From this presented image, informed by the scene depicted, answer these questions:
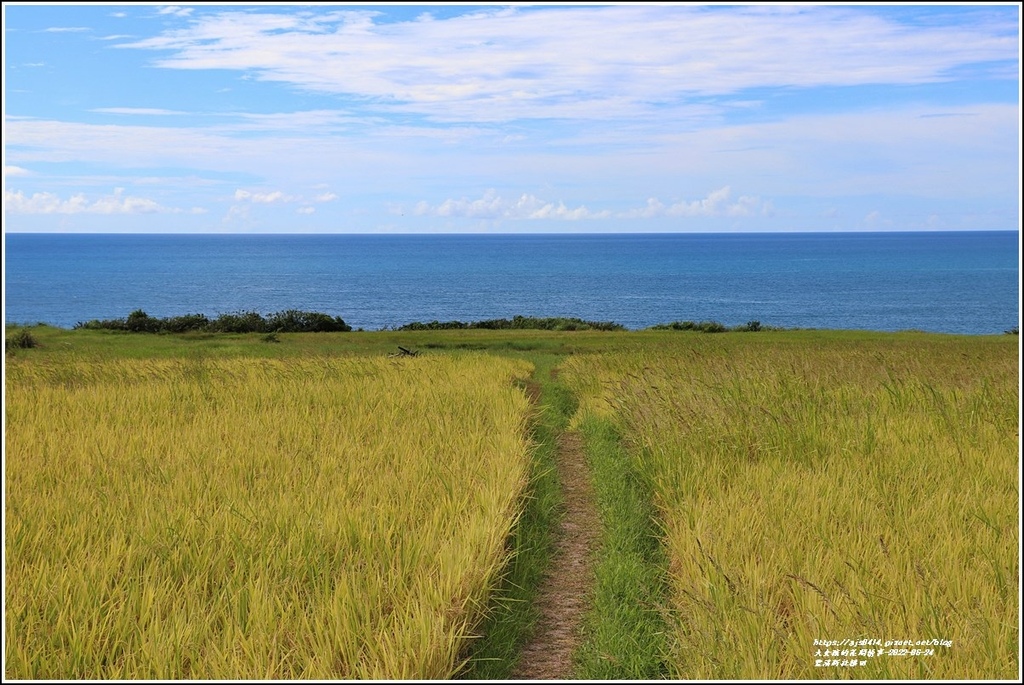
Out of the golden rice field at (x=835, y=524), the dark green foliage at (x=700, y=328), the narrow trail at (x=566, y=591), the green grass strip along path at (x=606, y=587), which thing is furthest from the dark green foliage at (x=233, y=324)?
the narrow trail at (x=566, y=591)

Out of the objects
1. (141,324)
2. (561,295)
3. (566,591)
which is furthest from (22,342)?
(561,295)

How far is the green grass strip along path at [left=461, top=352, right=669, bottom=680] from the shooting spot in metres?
5.57

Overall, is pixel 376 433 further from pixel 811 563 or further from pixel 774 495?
pixel 811 563

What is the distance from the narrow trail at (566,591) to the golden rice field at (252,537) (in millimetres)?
547

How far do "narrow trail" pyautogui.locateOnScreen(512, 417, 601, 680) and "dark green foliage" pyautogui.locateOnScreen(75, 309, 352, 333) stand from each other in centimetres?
3562

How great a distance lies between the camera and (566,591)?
703 cm

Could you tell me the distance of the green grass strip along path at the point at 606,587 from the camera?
5.57 meters

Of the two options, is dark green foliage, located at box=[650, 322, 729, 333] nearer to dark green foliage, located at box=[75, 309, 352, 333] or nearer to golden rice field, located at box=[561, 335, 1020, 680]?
dark green foliage, located at box=[75, 309, 352, 333]

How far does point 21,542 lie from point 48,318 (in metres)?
107

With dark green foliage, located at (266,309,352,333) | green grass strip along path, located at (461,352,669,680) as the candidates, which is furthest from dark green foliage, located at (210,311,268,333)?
green grass strip along path, located at (461,352,669,680)

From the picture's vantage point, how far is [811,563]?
20.3ft

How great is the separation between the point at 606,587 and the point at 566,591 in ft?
1.26

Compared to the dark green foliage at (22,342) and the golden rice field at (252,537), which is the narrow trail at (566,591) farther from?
the dark green foliage at (22,342)

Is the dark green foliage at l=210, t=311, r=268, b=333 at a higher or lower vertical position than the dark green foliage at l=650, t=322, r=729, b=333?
higher
